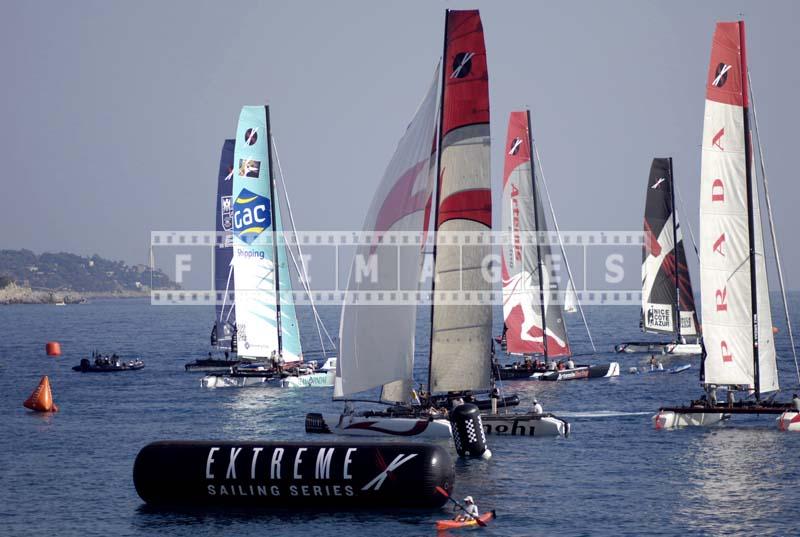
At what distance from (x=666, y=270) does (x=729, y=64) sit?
48957 millimetres

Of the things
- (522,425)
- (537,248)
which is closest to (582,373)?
(537,248)

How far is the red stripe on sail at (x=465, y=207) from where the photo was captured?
48.5 m

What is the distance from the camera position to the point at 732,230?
164ft

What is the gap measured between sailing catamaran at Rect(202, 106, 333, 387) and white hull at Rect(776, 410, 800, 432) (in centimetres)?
3237

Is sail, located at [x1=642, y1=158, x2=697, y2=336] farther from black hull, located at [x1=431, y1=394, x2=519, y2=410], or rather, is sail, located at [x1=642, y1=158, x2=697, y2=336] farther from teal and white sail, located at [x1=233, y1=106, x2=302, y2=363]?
black hull, located at [x1=431, y1=394, x2=519, y2=410]

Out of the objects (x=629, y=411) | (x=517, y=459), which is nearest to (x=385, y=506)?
(x=517, y=459)

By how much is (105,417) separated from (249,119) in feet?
72.6

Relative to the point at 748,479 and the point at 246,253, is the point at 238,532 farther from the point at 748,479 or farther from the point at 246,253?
the point at 246,253

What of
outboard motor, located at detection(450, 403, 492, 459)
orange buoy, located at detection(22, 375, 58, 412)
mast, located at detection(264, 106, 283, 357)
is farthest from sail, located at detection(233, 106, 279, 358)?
outboard motor, located at detection(450, 403, 492, 459)

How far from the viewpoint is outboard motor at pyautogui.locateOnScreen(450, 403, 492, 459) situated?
45.3 metres

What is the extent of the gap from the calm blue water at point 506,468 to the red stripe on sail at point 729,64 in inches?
581

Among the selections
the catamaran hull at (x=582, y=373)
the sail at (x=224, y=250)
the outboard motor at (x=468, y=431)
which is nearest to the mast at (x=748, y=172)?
the outboard motor at (x=468, y=431)

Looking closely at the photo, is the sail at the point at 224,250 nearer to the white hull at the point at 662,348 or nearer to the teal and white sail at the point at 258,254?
the teal and white sail at the point at 258,254

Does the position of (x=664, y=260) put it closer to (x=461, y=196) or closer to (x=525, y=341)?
(x=525, y=341)
